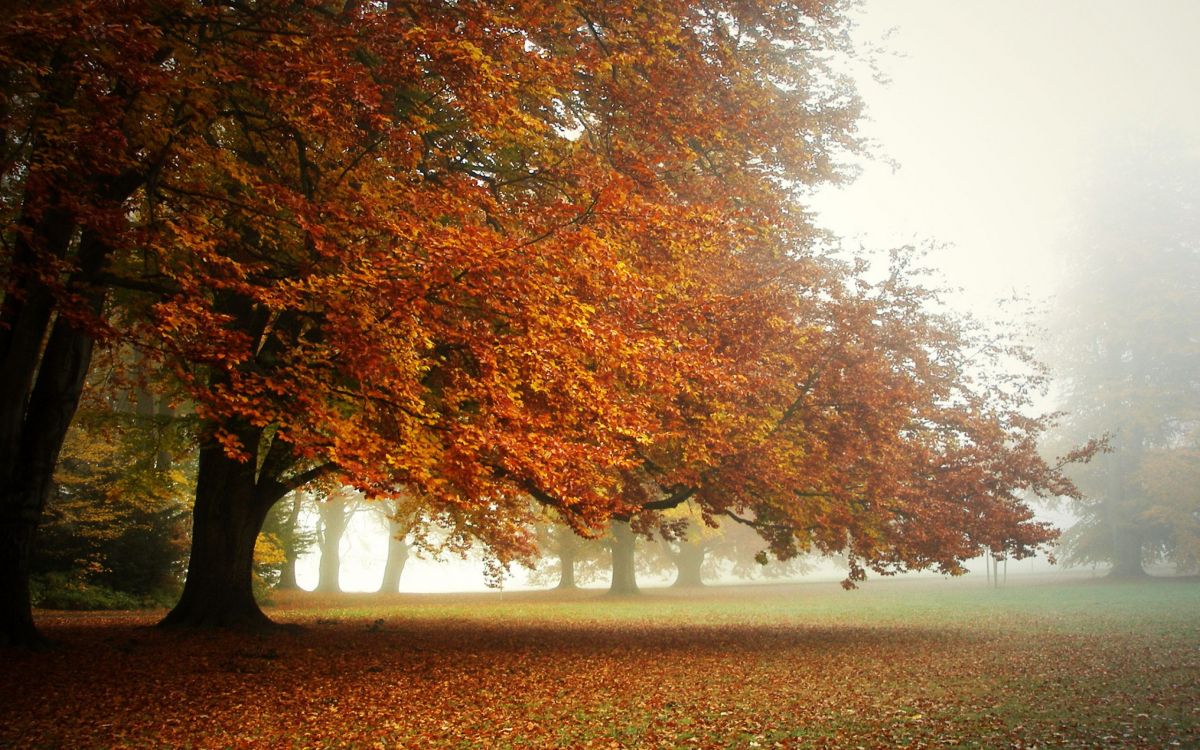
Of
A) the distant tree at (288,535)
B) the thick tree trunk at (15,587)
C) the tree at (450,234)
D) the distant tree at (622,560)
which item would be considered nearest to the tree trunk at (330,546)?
the distant tree at (288,535)

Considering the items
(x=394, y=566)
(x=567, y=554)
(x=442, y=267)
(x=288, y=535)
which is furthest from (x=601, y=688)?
(x=394, y=566)

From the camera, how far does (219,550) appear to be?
48.8ft

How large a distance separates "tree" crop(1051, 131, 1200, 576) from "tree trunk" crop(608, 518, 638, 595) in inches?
1023

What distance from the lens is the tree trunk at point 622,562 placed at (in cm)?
3875

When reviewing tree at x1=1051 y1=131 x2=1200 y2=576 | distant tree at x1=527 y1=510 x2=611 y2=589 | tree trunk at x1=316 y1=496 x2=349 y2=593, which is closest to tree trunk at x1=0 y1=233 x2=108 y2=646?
distant tree at x1=527 y1=510 x2=611 y2=589

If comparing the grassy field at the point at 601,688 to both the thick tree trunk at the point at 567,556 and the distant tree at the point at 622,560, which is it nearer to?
the distant tree at the point at 622,560

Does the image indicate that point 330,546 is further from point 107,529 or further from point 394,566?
point 107,529

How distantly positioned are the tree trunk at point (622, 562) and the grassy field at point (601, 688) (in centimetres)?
2025

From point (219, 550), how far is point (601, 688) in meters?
8.76

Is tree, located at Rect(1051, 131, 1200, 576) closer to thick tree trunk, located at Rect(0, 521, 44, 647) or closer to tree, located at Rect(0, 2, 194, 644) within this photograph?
tree, located at Rect(0, 2, 194, 644)

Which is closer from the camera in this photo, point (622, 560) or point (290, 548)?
point (290, 548)

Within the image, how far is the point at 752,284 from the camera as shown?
16.3m

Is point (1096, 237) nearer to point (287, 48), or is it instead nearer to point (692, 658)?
point (692, 658)

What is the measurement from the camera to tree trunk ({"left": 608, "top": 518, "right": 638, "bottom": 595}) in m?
38.8
